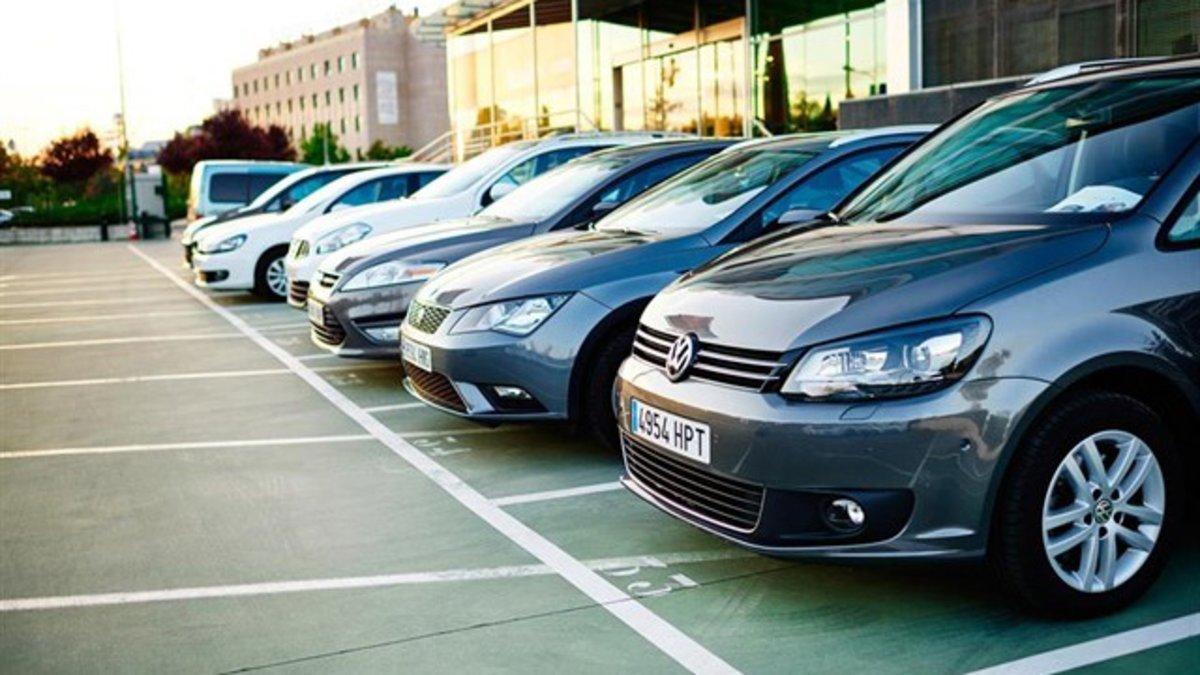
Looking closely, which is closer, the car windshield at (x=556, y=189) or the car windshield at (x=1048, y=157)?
the car windshield at (x=1048, y=157)

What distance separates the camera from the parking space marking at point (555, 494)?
18.4ft

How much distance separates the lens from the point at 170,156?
231 feet

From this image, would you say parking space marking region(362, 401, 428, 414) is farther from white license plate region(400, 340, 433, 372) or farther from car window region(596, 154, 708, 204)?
car window region(596, 154, 708, 204)

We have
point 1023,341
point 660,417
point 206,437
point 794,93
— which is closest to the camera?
point 1023,341

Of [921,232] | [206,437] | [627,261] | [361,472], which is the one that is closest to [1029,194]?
[921,232]

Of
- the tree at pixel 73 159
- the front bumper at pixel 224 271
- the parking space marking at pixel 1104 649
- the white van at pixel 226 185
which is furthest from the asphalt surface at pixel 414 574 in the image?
the tree at pixel 73 159

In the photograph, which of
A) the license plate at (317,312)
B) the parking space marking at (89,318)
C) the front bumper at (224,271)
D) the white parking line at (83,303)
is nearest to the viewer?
the license plate at (317,312)

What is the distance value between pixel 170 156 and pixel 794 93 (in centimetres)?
5503

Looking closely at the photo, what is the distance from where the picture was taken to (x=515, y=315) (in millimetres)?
6004

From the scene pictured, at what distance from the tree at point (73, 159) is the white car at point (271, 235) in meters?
49.1

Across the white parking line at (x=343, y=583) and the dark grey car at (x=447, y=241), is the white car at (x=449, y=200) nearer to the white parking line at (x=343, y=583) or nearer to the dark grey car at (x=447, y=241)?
the dark grey car at (x=447, y=241)

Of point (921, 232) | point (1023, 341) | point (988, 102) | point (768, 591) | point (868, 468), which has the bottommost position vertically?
point (768, 591)

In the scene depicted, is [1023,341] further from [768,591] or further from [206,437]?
[206,437]

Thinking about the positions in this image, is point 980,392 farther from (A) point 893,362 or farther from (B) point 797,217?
(B) point 797,217
